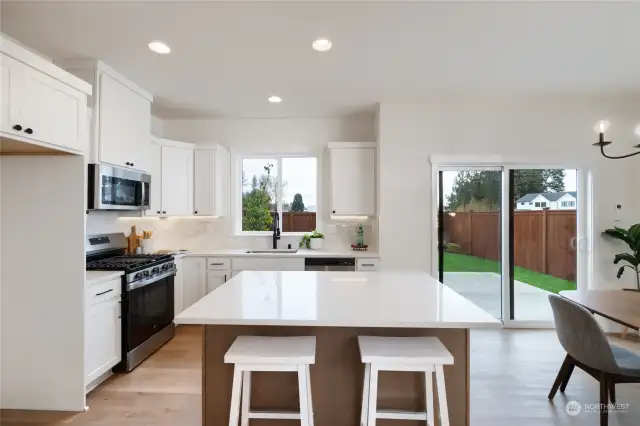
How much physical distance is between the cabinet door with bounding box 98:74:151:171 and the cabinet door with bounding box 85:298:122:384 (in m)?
1.30

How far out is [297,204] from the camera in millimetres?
4977

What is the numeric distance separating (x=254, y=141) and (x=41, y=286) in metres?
3.04

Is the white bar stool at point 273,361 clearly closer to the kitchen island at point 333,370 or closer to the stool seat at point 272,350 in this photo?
the stool seat at point 272,350

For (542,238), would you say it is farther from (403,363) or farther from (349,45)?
(403,363)

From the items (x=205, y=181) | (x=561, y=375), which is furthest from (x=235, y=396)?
(x=205, y=181)

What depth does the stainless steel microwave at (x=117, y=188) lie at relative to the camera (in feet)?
9.92

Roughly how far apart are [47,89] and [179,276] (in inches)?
97.4

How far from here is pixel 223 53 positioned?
9.47 feet

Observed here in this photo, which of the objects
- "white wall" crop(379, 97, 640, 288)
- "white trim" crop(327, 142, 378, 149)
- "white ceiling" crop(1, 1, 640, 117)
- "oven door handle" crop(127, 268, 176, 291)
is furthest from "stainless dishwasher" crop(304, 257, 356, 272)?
"white ceiling" crop(1, 1, 640, 117)

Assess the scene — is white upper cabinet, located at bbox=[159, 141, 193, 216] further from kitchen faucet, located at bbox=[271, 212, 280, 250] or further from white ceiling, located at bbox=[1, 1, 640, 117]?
Answer: kitchen faucet, located at bbox=[271, 212, 280, 250]

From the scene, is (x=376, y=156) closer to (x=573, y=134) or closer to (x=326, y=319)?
(x=573, y=134)

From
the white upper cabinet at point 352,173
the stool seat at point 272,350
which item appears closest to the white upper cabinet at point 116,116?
the white upper cabinet at point 352,173

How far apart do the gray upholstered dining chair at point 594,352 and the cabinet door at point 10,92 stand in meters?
3.48

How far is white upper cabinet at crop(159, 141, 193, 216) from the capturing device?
4.26m
